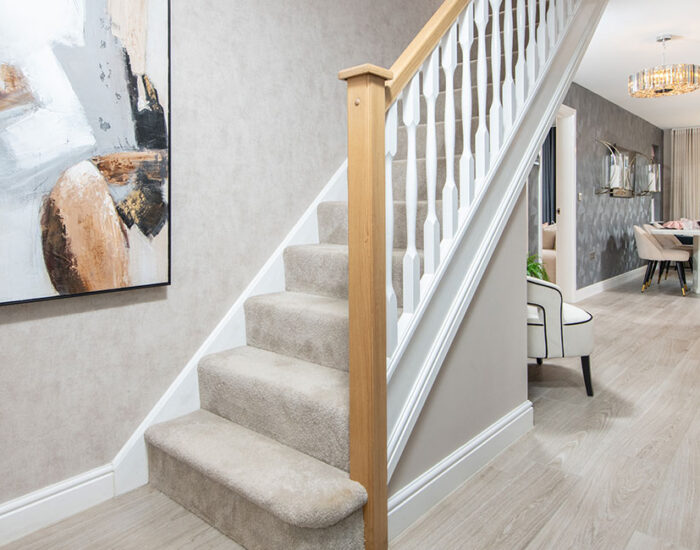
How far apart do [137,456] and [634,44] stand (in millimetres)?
5240

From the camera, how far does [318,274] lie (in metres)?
2.29

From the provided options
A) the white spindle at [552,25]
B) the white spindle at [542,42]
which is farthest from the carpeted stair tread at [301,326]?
the white spindle at [552,25]

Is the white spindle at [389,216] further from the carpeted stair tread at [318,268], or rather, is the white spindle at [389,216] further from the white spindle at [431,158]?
the carpeted stair tread at [318,268]

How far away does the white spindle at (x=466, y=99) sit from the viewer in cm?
184

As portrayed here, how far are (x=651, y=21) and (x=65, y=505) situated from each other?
5063mm

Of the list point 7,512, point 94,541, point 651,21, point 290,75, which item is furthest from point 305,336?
point 651,21

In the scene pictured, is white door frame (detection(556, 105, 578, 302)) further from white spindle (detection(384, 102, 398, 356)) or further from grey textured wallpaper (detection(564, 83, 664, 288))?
white spindle (detection(384, 102, 398, 356))

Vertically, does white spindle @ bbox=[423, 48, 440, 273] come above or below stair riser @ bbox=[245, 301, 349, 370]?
above

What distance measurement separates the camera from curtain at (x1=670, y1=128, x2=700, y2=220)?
9484 mm

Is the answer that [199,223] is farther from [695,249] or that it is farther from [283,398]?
[695,249]

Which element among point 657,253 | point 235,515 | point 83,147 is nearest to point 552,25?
point 83,147

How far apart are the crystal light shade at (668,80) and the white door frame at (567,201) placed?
87 cm

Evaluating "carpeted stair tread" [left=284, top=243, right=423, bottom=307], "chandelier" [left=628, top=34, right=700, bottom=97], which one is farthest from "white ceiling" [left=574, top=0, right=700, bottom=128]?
"carpeted stair tread" [left=284, top=243, right=423, bottom=307]

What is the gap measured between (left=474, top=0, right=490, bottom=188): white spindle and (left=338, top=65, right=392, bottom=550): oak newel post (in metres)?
0.62
